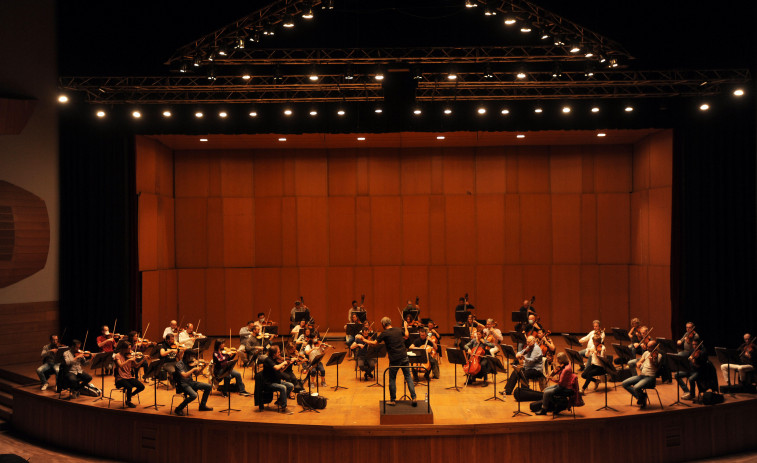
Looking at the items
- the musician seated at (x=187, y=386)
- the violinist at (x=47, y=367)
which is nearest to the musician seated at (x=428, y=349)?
the musician seated at (x=187, y=386)

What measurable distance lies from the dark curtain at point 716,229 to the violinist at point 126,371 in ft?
41.3

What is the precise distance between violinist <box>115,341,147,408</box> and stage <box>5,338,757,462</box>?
0.33 metres

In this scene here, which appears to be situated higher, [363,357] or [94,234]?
[94,234]

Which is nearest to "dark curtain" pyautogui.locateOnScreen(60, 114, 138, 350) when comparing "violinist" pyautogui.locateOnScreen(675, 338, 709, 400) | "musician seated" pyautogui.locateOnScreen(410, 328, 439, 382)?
"musician seated" pyautogui.locateOnScreen(410, 328, 439, 382)

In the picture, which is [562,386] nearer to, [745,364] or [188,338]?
[745,364]

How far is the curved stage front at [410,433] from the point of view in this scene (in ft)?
30.8

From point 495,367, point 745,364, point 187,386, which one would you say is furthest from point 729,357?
point 187,386

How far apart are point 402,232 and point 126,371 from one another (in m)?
10.4

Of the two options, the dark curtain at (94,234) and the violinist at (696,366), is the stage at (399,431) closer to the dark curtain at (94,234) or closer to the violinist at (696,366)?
the violinist at (696,366)

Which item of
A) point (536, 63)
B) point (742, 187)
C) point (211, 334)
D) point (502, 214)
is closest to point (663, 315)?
point (742, 187)

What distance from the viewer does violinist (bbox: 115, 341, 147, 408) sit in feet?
35.5

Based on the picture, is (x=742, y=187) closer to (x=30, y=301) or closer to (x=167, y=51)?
(x=167, y=51)

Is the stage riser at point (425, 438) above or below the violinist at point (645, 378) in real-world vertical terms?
below

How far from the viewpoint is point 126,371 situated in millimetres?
10961
